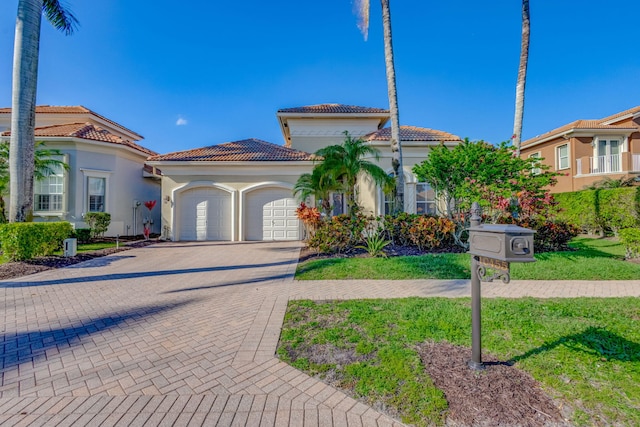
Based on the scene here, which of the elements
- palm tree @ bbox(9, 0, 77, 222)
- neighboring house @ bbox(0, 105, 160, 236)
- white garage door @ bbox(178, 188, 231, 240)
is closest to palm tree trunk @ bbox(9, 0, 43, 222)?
palm tree @ bbox(9, 0, 77, 222)

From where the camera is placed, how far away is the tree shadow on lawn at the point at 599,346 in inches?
128

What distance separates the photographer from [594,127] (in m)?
19.6

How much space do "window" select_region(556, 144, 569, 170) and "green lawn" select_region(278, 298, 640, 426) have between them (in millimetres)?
20194

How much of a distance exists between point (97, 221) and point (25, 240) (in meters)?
6.56

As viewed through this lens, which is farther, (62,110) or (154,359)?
(62,110)

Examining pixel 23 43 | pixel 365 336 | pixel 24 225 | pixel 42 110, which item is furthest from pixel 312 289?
pixel 42 110

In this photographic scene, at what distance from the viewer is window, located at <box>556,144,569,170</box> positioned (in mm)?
20594

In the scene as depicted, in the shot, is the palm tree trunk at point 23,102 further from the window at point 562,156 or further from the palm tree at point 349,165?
the window at point 562,156

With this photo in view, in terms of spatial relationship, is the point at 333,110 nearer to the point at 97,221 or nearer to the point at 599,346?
the point at 97,221

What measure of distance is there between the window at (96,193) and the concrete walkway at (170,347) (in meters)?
9.34

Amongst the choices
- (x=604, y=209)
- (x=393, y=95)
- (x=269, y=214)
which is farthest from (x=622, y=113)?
(x=269, y=214)

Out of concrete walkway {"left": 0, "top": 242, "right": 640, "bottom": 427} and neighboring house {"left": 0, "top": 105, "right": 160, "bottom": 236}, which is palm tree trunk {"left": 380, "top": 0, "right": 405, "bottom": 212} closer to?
concrete walkway {"left": 0, "top": 242, "right": 640, "bottom": 427}

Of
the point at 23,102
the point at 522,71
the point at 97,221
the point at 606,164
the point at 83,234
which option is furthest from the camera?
the point at 606,164

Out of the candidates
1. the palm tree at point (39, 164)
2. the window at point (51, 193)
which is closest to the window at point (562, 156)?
the palm tree at point (39, 164)
